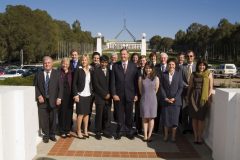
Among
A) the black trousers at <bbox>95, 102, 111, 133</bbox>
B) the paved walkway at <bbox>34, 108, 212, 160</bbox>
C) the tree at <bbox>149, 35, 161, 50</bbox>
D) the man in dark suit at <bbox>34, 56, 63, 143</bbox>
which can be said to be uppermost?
the tree at <bbox>149, 35, 161, 50</bbox>

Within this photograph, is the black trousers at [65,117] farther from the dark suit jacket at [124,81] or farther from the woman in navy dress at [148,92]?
the woman in navy dress at [148,92]

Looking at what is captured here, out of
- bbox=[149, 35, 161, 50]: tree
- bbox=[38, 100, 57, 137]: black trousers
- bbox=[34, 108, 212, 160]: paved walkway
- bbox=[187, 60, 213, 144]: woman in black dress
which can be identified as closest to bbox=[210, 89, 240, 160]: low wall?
bbox=[34, 108, 212, 160]: paved walkway

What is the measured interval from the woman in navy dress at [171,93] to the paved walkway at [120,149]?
54 centimetres

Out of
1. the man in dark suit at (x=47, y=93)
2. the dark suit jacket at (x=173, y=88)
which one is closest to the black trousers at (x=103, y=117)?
the man in dark suit at (x=47, y=93)

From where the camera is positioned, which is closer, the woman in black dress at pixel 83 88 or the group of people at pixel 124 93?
the group of people at pixel 124 93

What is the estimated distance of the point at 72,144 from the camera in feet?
24.6

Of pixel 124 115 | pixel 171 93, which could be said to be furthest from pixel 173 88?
pixel 124 115

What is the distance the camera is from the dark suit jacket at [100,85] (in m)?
7.85

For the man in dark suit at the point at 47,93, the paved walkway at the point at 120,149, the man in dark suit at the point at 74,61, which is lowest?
the paved walkway at the point at 120,149

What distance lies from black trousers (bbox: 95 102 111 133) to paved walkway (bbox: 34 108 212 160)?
0.33 m

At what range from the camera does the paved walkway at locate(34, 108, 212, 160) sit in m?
6.67

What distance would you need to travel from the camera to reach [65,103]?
26.7ft

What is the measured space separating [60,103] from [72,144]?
3.20 ft

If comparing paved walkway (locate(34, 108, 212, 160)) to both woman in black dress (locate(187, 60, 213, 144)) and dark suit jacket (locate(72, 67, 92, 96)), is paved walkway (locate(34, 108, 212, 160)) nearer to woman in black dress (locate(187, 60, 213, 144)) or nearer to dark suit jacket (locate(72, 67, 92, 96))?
woman in black dress (locate(187, 60, 213, 144))
